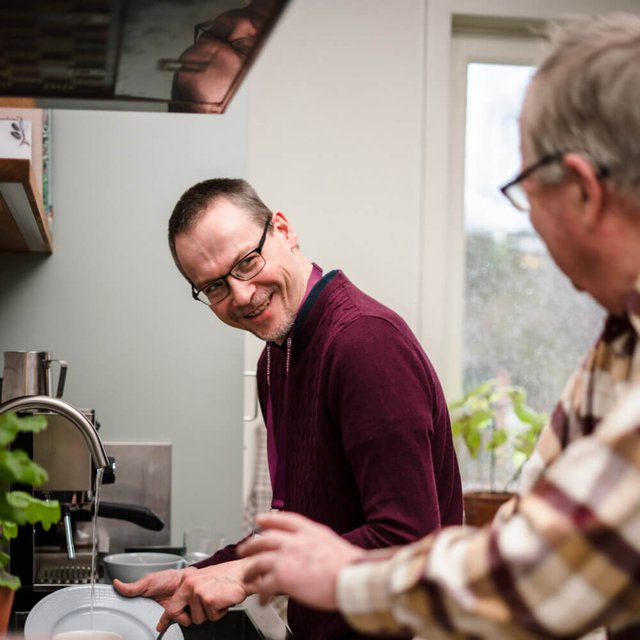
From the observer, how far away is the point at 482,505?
9.64 feet

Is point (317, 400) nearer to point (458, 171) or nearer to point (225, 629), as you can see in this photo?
point (225, 629)

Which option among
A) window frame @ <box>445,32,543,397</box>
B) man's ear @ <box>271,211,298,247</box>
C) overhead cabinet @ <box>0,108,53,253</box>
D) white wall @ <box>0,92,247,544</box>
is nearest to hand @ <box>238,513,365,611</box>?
overhead cabinet @ <box>0,108,53,253</box>

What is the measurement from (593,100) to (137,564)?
1.57m

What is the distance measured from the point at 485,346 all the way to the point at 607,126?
269cm

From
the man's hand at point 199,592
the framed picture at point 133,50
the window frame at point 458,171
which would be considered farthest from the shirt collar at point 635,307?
the window frame at point 458,171

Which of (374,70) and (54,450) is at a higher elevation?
(374,70)

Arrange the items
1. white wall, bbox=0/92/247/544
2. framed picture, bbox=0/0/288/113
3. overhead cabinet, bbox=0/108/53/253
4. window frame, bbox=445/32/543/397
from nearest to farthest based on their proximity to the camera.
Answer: framed picture, bbox=0/0/288/113, overhead cabinet, bbox=0/108/53/253, white wall, bbox=0/92/247/544, window frame, bbox=445/32/543/397

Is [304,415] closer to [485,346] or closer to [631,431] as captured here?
[631,431]

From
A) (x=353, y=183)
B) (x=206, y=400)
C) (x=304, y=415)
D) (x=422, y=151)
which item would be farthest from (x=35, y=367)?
(x=422, y=151)

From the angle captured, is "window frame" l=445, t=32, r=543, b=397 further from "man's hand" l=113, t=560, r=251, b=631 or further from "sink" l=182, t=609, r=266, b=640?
"man's hand" l=113, t=560, r=251, b=631

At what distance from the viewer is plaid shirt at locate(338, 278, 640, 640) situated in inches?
25.8

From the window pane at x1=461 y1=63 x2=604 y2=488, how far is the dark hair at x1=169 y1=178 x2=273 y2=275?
1.77m

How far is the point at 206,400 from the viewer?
268 cm

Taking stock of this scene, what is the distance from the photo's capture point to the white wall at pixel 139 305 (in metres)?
2.62
